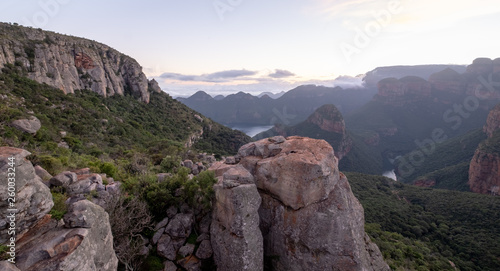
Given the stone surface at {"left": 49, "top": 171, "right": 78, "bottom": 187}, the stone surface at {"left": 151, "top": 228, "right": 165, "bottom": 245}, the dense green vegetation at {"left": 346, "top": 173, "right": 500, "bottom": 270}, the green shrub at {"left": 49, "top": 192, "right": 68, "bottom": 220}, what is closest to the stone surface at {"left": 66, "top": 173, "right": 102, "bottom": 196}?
the stone surface at {"left": 49, "top": 171, "right": 78, "bottom": 187}

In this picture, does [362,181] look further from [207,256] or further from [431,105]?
[431,105]

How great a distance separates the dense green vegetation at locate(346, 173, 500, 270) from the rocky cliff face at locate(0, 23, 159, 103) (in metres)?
60.9

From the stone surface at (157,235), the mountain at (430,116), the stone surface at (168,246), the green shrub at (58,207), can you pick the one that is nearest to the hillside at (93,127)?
the green shrub at (58,207)

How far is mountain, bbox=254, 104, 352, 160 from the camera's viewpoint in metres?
127

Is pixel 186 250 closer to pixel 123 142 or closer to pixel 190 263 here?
pixel 190 263

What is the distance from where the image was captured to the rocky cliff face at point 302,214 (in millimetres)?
10875

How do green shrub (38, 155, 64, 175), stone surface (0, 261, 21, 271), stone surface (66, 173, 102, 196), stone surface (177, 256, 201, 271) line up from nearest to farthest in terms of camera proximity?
stone surface (0, 261, 21, 271) → stone surface (66, 173, 102, 196) → stone surface (177, 256, 201, 271) → green shrub (38, 155, 64, 175)

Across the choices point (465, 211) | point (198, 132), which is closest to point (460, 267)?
point (465, 211)

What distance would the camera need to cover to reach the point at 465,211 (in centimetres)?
4262

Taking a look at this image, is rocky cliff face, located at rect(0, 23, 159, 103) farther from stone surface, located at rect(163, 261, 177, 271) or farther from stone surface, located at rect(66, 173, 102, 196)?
stone surface, located at rect(163, 261, 177, 271)

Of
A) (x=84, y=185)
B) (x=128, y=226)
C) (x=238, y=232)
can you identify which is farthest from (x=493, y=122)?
(x=84, y=185)

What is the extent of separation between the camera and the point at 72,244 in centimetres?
699

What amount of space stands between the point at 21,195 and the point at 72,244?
233 centimetres

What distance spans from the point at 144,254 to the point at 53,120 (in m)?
32.6
